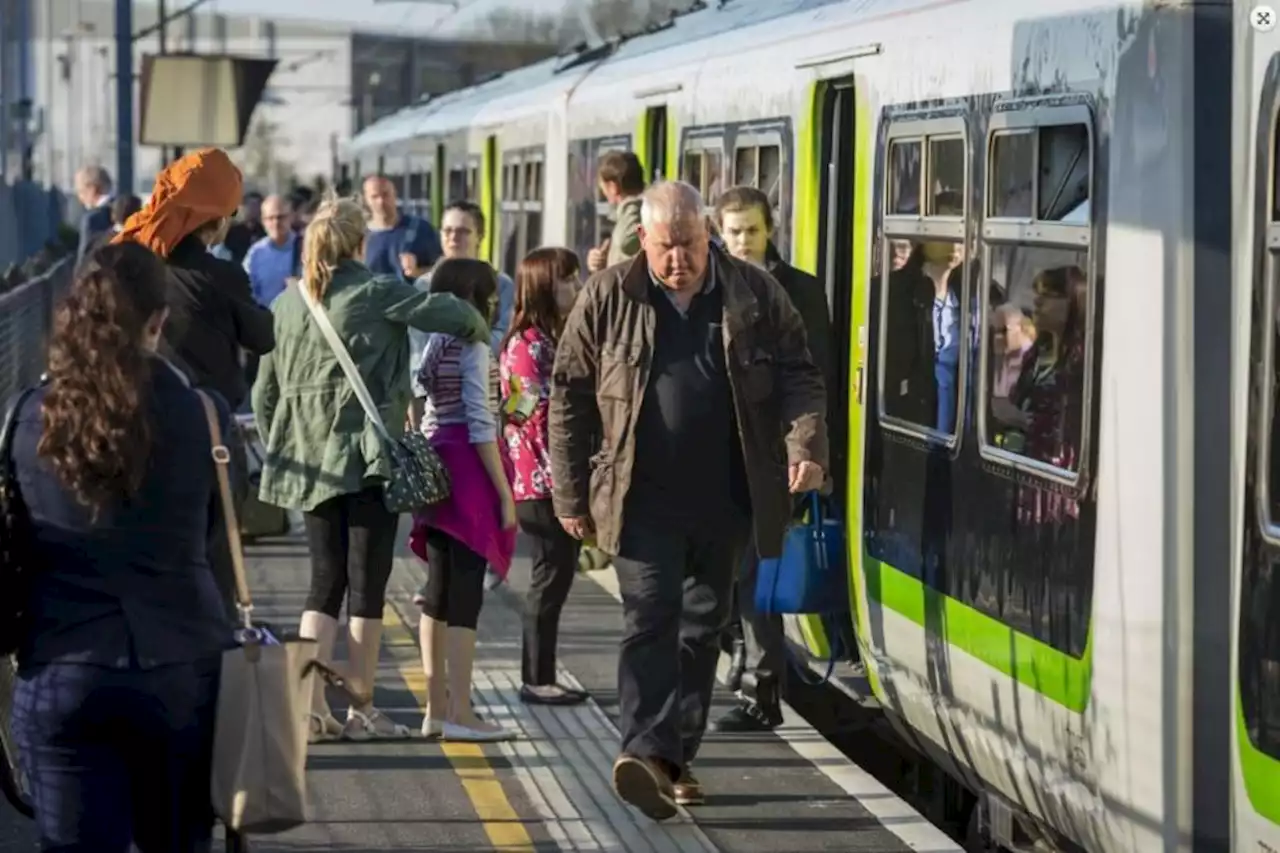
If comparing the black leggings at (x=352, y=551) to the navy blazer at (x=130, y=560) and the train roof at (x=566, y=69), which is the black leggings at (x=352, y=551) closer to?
the train roof at (x=566, y=69)

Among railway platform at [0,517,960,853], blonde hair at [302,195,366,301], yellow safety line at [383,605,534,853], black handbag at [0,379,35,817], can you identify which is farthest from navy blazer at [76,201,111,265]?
black handbag at [0,379,35,817]

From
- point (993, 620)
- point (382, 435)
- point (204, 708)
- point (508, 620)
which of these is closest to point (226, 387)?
point (382, 435)

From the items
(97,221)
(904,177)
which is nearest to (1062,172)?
(904,177)

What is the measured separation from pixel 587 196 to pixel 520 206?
3.19 m

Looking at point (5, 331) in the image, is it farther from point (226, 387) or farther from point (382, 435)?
point (226, 387)

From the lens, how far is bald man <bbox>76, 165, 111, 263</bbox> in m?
18.6

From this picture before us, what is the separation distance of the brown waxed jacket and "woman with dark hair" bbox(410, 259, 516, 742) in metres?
1.02

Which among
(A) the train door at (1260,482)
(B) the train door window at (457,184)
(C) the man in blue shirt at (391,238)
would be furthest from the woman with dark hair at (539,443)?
(B) the train door window at (457,184)

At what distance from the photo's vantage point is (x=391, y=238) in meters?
14.8

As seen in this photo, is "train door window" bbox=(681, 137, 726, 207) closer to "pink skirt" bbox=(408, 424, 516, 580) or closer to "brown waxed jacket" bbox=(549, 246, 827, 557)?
"pink skirt" bbox=(408, 424, 516, 580)

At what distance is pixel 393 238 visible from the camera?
14.9 meters

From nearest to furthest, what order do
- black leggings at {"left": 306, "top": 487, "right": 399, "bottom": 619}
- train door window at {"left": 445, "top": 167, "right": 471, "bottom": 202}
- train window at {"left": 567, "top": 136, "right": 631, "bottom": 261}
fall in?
black leggings at {"left": 306, "top": 487, "right": 399, "bottom": 619}
train window at {"left": 567, "top": 136, "right": 631, "bottom": 261}
train door window at {"left": 445, "top": 167, "right": 471, "bottom": 202}

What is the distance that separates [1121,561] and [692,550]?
86.2 inches

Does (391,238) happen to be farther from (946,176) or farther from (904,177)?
(946,176)
